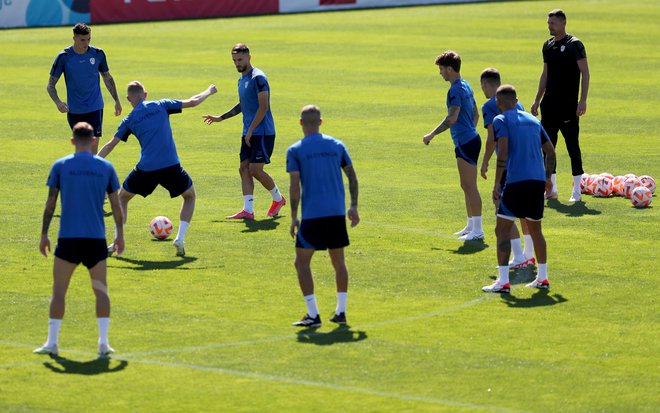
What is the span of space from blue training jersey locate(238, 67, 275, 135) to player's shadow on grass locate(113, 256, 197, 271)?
10.1ft

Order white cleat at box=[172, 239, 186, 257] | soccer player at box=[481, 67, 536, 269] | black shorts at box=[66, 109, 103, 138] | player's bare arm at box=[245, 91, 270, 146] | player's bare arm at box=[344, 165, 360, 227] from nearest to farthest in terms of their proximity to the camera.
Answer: player's bare arm at box=[344, 165, 360, 227]
soccer player at box=[481, 67, 536, 269]
white cleat at box=[172, 239, 186, 257]
player's bare arm at box=[245, 91, 270, 146]
black shorts at box=[66, 109, 103, 138]

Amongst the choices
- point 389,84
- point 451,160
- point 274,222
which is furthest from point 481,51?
point 274,222

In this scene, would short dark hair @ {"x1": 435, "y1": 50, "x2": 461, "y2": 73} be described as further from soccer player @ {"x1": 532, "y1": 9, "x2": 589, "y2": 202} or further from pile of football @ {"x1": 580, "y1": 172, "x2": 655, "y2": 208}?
pile of football @ {"x1": 580, "y1": 172, "x2": 655, "y2": 208}

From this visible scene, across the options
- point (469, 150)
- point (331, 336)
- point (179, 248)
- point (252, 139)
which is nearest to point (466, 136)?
point (469, 150)

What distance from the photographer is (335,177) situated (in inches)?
483

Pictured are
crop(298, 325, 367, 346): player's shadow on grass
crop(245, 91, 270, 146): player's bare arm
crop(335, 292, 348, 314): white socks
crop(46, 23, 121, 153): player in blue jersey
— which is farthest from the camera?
crop(46, 23, 121, 153): player in blue jersey

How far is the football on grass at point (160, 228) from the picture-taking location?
16641mm

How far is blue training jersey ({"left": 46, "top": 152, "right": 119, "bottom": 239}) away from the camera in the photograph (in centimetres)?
1136

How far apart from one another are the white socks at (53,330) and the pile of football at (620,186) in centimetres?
1003

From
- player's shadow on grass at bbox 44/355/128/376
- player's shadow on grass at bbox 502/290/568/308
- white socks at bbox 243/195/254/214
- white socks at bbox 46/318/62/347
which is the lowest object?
player's shadow on grass at bbox 44/355/128/376

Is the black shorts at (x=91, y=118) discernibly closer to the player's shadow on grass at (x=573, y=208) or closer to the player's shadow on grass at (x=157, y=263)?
the player's shadow on grass at (x=157, y=263)

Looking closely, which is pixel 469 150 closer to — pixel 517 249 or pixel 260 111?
pixel 517 249

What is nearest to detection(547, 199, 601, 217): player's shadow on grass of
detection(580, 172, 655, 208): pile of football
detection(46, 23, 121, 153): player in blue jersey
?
detection(580, 172, 655, 208): pile of football

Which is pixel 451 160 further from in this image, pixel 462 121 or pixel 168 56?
pixel 168 56
